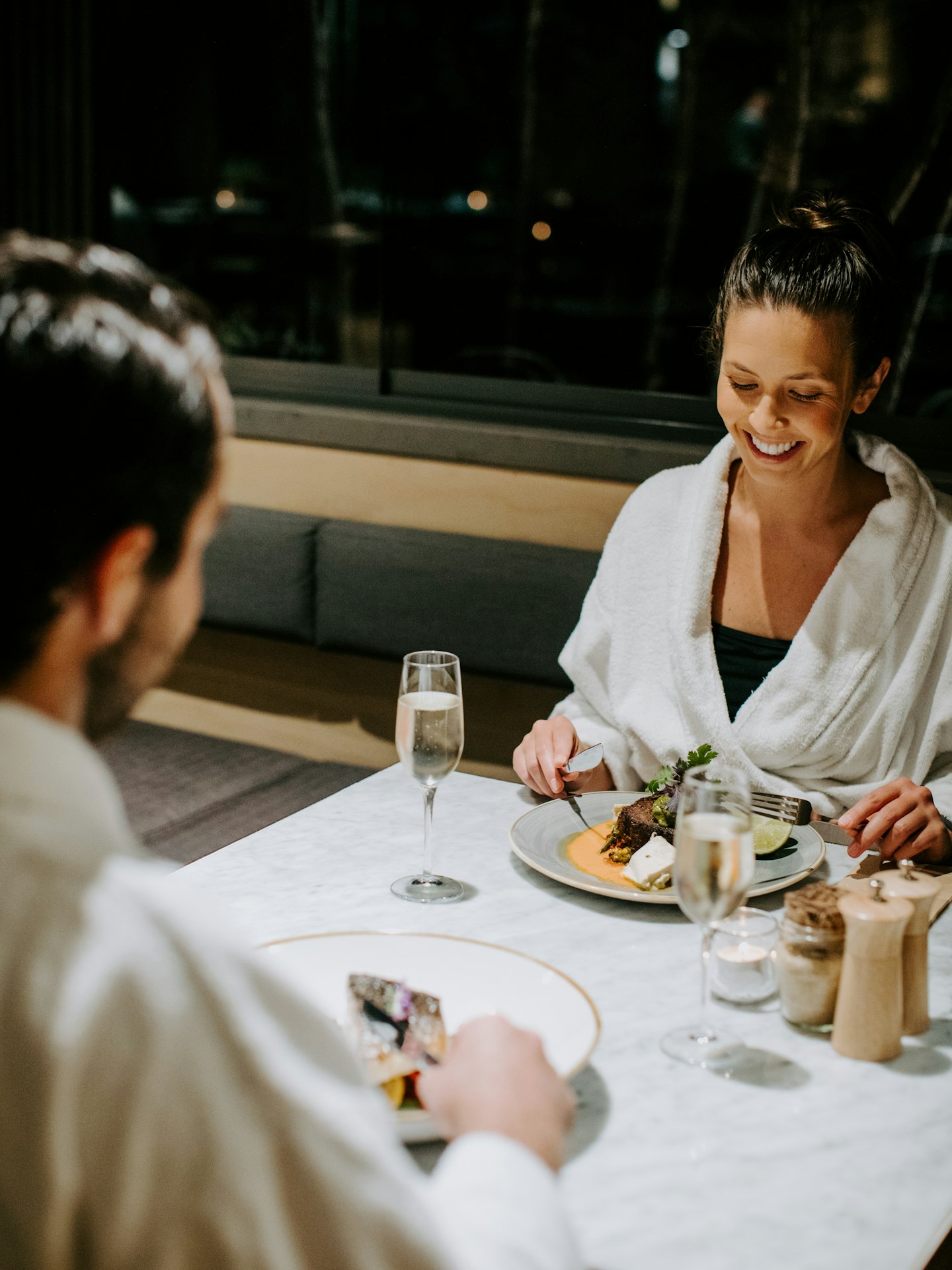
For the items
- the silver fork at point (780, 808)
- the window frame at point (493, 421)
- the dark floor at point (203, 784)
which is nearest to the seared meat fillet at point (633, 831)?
the silver fork at point (780, 808)

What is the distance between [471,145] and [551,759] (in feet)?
10.3

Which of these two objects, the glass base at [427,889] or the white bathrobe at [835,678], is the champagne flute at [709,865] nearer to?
the glass base at [427,889]

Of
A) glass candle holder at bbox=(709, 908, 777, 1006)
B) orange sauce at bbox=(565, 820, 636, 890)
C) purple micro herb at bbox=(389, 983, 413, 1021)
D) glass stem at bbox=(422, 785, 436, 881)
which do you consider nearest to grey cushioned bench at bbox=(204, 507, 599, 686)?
orange sauce at bbox=(565, 820, 636, 890)

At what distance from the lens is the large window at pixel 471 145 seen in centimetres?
306

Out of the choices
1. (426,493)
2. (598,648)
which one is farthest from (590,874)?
(426,493)

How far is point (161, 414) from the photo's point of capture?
60 centimetres

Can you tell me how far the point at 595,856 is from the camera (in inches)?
54.6

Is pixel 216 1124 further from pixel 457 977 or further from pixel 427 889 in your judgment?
pixel 427 889

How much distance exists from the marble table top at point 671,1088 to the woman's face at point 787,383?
58cm

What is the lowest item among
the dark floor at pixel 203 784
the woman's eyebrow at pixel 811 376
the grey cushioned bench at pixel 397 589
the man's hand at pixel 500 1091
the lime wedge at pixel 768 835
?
the dark floor at pixel 203 784

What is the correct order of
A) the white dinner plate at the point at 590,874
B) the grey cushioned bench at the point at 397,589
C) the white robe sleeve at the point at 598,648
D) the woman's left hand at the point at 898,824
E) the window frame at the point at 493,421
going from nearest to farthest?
1. the white dinner plate at the point at 590,874
2. the woman's left hand at the point at 898,824
3. the white robe sleeve at the point at 598,648
4. the grey cushioned bench at the point at 397,589
5. the window frame at the point at 493,421

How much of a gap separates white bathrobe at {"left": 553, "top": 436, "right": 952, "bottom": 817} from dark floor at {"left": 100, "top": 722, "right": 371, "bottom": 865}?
2.37 feet

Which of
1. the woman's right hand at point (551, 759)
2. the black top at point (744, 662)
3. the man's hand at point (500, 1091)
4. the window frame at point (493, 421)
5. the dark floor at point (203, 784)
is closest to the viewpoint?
the man's hand at point (500, 1091)

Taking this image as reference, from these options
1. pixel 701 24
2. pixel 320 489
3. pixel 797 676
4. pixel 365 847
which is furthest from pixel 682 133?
pixel 365 847
